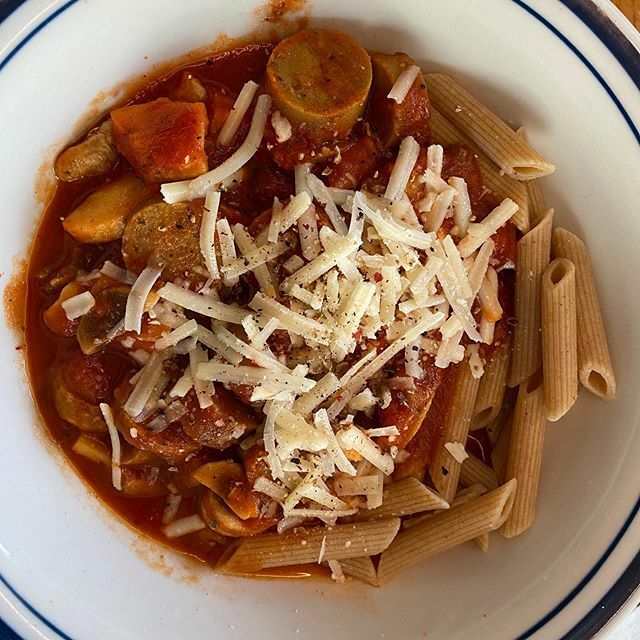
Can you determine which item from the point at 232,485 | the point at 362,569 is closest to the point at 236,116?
the point at 232,485

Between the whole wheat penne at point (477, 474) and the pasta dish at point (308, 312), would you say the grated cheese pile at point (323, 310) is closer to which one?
the pasta dish at point (308, 312)

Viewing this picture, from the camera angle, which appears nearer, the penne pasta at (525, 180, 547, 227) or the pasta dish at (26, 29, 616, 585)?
the pasta dish at (26, 29, 616, 585)

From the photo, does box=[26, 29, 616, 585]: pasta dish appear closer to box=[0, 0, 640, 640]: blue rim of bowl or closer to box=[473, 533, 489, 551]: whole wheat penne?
box=[473, 533, 489, 551]: whole wheat penne

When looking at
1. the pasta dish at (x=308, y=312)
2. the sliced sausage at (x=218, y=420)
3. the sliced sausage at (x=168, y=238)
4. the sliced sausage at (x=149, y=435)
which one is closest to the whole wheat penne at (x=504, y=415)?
the pasta dish at (x=308, y=312)

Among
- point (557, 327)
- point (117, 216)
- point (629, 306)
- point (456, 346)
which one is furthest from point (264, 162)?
point (629, 306)

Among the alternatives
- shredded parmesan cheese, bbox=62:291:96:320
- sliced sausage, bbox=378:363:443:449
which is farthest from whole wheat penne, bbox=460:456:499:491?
shredded parmesan cheese, bbox=62:291:96:320

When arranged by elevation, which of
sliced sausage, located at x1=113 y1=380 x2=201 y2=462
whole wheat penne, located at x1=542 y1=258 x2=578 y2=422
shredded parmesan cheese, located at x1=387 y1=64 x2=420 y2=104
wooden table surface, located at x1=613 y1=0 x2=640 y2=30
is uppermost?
wooden table surface, located at x1=613 y1=0 x2=640 y2=30

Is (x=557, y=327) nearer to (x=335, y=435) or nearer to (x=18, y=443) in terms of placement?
(x=335, y=435)
